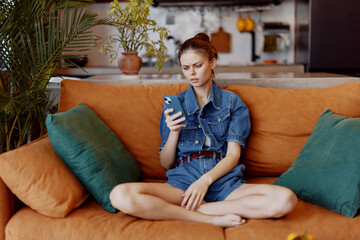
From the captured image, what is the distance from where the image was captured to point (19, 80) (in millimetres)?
2025

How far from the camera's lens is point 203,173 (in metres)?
1.86

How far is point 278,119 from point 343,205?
0.59 m

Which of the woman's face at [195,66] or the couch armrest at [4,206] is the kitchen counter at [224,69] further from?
the couch armrest at [4,206]

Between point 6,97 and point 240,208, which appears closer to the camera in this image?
point 240,208

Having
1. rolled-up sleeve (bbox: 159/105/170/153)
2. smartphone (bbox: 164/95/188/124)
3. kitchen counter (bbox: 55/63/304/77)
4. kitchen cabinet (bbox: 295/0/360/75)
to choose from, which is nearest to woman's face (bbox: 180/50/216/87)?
smartphone (bbox: 164/95/188/124)

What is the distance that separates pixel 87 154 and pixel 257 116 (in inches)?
35.8

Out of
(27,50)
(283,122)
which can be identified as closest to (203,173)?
(283,122)

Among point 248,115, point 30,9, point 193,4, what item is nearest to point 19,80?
point 30,9

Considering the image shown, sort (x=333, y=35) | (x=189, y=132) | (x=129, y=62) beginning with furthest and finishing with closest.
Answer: (x=333, y=35) → (x=129, y=62) → (x=189, y=132)

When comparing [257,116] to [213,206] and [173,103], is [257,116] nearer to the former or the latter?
[173,103]

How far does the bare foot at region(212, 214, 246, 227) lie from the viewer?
5.11 ft

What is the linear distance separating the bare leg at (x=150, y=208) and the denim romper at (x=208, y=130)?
225 millimetres

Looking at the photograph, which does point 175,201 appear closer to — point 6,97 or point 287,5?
point 6,97

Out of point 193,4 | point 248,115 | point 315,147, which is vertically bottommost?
point 315,147
